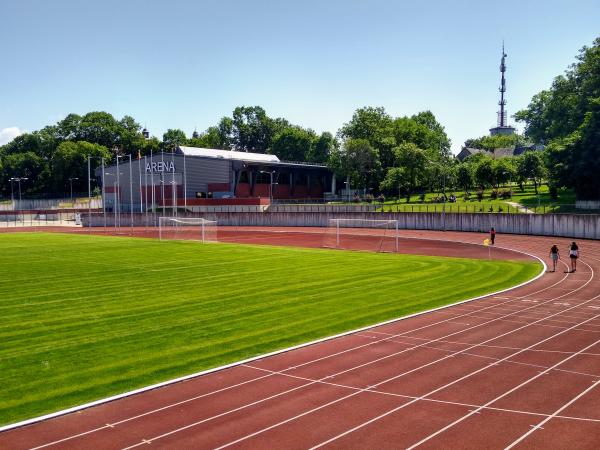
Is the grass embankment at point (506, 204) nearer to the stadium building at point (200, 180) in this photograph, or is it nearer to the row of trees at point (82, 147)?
the stadium building at point (200, 180)

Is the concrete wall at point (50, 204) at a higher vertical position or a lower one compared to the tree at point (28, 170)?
lower

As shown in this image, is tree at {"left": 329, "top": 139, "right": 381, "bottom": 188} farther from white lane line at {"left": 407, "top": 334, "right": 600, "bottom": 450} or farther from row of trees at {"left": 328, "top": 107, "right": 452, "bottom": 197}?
white lane line at {"left": 407, "top": 334, "right": 600, "bottom": 450}

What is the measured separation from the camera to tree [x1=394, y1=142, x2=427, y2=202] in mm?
93688

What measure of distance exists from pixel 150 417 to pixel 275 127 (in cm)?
16579

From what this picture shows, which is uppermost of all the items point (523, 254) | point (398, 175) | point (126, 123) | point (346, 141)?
point (126, 123)

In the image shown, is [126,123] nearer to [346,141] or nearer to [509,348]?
[346,141]

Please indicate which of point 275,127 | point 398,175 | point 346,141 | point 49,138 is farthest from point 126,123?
point 398,175

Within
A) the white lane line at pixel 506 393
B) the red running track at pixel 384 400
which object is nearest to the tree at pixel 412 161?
the red running track at pixel 384 400

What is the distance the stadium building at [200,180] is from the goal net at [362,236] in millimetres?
25814

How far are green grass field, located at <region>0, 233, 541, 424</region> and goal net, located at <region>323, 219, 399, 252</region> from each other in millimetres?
9040

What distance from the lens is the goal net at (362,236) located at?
48.5m

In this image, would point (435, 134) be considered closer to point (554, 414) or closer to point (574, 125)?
point (574, 125)

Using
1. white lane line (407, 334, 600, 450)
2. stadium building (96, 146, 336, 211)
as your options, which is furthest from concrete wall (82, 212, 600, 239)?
white lane line (407, 334, 600, 450)

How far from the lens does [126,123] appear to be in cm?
15325
